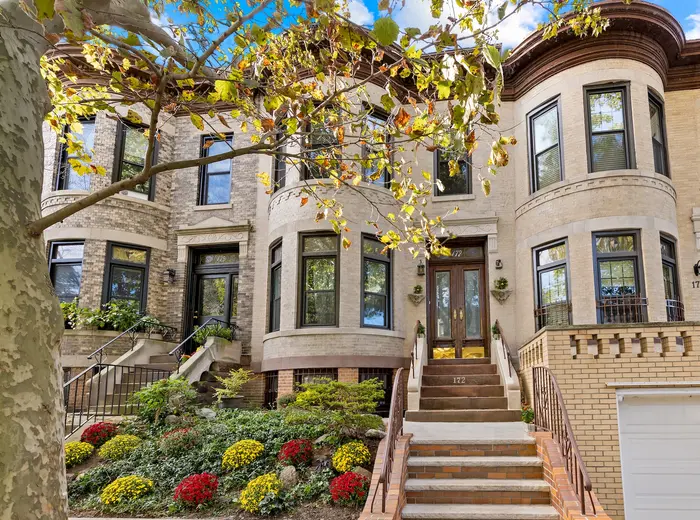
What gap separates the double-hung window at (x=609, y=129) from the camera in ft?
39.2

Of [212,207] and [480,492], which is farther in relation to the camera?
[212,207]

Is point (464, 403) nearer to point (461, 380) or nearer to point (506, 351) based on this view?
point (461, 380)

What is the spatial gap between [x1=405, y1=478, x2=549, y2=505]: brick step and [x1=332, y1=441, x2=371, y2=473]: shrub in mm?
777

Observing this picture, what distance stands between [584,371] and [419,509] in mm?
3424

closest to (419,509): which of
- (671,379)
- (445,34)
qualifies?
(671,379)

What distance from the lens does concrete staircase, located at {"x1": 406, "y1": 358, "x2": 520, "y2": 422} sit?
9.48 metres

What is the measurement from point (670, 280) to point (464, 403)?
216 inches

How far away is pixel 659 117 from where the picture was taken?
1294cm

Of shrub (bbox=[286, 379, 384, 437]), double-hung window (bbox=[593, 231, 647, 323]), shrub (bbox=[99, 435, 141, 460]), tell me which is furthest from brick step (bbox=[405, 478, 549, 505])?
double-hung window (bbox=[593, 231, 647, 323])

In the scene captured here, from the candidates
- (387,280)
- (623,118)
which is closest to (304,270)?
(387,280)

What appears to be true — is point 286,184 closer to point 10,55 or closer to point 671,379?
point 671,379

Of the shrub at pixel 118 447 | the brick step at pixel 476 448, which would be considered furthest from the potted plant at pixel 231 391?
the brick step at pixel 476 448

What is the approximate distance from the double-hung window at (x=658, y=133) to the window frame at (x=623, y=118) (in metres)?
0.73

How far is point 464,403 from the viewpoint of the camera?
10188 millimetres
